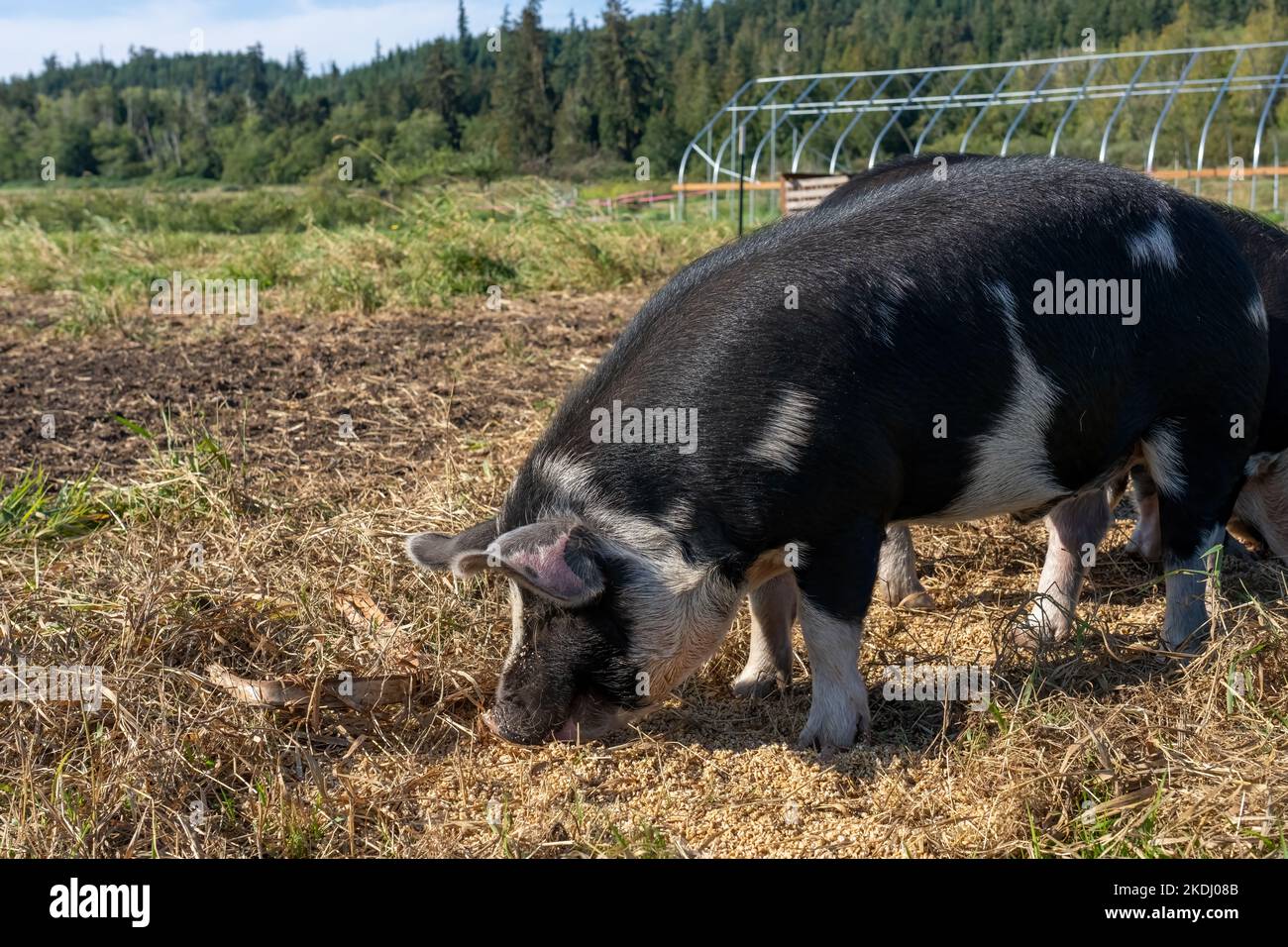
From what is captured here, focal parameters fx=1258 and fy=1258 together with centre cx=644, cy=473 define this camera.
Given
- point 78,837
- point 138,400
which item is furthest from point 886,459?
point 138,400

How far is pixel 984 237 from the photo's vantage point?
3338 millimetres

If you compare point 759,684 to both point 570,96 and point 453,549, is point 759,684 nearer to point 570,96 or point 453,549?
point 453,549

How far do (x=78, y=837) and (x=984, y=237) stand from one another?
268 centimetres

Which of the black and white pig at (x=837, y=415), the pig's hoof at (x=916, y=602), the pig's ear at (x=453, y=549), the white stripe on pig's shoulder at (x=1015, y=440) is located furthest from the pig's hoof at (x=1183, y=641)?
the pig's ear at (x=453, y=549)

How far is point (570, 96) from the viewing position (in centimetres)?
4375

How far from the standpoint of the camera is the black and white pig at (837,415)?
312cm

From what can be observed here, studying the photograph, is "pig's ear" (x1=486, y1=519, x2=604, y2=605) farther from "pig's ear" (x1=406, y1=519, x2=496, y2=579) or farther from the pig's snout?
the pig's snout

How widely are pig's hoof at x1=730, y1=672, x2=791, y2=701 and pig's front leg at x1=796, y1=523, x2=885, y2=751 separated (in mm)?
349

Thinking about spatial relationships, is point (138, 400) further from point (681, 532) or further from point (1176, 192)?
point (1176, 192)

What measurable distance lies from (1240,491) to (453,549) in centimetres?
273

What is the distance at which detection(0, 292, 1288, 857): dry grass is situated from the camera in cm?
296

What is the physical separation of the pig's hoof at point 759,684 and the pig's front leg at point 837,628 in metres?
0.35

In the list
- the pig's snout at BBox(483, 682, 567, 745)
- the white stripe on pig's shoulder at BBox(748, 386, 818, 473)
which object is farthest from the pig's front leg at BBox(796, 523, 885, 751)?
the pig's snout at BBox(483, 682, 567, 745)

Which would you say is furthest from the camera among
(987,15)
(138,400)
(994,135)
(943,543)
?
(987,15)
